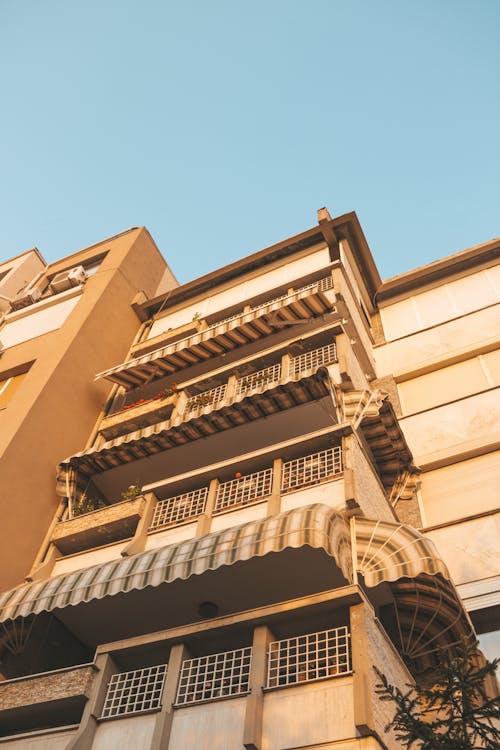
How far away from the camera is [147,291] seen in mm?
30031

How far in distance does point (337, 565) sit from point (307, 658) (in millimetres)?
1649

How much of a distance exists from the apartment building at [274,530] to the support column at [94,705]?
0.11 ft

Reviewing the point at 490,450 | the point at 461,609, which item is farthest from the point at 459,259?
the point at 461,609

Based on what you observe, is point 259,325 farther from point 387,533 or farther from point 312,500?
point 387,533

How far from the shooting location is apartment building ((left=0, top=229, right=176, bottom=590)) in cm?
1736

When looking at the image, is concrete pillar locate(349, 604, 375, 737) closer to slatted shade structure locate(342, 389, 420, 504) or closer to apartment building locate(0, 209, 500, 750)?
apartment building locate(0, 209, 500, 750)

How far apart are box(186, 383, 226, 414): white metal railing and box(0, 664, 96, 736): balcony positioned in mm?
9499

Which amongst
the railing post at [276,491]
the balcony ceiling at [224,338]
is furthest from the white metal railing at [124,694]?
the balcony ceiling at [224,338]

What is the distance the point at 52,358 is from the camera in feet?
71.7

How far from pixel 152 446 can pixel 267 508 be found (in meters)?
5.51

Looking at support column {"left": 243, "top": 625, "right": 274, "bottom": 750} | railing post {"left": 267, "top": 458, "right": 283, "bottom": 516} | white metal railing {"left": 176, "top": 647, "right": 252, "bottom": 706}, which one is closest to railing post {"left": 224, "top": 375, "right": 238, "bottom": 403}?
railing post {"left": 267, "top": 458, "right": 283, "bottom": 516}

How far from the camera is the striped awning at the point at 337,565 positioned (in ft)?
36.1

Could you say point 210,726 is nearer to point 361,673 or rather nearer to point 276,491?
point 361,673

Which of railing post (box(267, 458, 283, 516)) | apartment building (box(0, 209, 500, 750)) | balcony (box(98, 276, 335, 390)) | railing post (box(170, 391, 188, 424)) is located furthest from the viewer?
balcony (box(98, 276, 335, 390))
